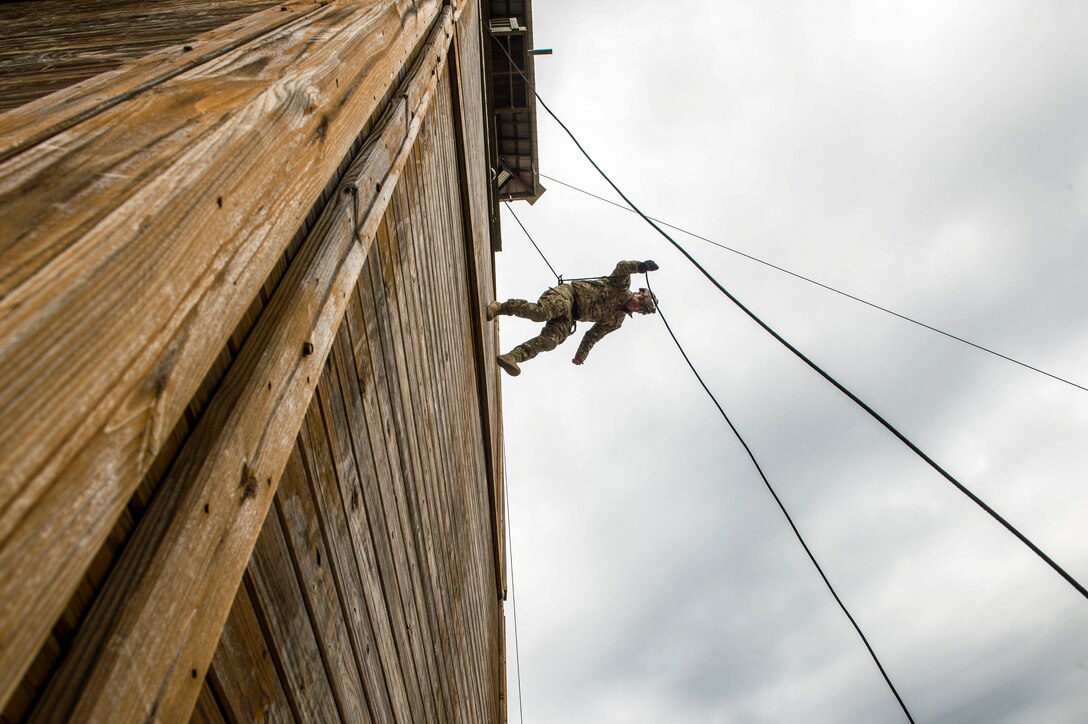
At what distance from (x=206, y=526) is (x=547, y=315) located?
617 centimetres

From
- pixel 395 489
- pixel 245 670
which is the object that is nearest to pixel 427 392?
pixel 395 489

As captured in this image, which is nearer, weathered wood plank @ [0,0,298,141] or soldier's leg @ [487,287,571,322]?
weathered wood plank @ [0,0,298,141]

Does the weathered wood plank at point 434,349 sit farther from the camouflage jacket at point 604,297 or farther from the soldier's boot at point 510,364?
the camouflage jacket at point 604,297

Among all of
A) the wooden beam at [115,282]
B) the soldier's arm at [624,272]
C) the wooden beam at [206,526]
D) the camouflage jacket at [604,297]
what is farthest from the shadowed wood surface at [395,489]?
the soldier's arm at [624,272]

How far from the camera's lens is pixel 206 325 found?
43.2 inches

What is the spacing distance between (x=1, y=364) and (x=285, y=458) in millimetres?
878

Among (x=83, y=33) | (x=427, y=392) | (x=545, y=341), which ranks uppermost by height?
(x=545, y=341)

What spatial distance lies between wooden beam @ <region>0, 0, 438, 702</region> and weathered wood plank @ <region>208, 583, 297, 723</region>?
500mm

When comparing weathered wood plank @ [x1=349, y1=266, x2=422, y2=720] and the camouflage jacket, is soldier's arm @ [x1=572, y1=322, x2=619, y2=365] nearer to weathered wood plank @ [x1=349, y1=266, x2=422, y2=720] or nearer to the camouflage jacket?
the camouflage jacket

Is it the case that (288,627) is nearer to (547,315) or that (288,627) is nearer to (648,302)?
(547,315)

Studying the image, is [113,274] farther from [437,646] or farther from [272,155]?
[437,646]

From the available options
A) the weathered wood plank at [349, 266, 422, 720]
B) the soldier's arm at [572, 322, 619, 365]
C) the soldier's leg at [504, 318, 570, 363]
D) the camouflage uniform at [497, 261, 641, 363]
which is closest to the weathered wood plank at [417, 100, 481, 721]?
the weathered wood plank at [349, 266, 422, 720]

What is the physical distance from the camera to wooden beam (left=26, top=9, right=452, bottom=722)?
0.95 metres

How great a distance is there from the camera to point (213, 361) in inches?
45.1
